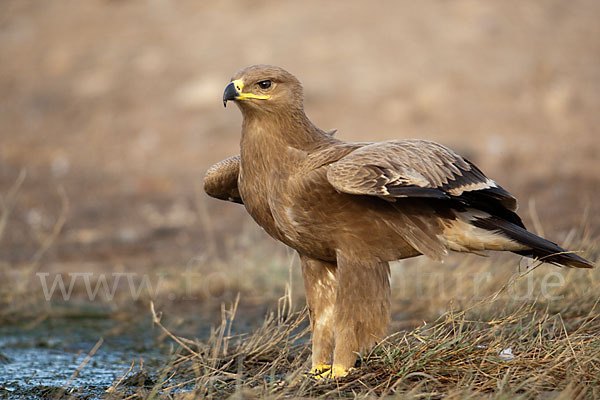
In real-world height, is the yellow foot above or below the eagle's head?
below

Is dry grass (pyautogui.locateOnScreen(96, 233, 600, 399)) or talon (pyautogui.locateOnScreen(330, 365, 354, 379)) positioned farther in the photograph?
talon (pyautogui.locateOnScreen(330, 365, 354, 379))

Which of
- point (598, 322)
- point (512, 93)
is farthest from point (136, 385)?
point (512, 93)

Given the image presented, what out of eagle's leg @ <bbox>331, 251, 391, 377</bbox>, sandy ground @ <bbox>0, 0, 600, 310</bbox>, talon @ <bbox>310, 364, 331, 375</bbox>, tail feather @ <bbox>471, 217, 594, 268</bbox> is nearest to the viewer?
tail feather @ <bbox>471, 217, 594, 268</bbox>

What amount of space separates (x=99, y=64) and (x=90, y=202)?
701cm

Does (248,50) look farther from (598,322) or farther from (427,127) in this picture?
(598,322)

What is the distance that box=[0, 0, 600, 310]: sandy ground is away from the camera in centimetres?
1284

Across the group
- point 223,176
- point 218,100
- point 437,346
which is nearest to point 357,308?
point 437,346

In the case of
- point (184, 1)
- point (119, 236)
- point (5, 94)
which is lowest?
point (119, 236)

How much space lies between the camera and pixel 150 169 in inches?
592

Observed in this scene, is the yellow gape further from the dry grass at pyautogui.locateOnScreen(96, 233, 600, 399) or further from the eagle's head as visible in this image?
the dry grass at pyautogui.locateOnScreen(96, 233, 600, 399)

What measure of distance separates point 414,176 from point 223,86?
13.3 meters

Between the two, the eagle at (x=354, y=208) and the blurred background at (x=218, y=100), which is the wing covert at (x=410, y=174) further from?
the blurred background at (x=218, y=100)

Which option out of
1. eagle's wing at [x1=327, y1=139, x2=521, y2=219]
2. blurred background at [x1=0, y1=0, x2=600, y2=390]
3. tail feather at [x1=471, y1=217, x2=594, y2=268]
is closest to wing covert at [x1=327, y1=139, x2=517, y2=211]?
eagle's wing at [x1=327, y1=139, x2=521, y2=219]

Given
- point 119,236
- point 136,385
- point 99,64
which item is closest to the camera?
point 136,385
